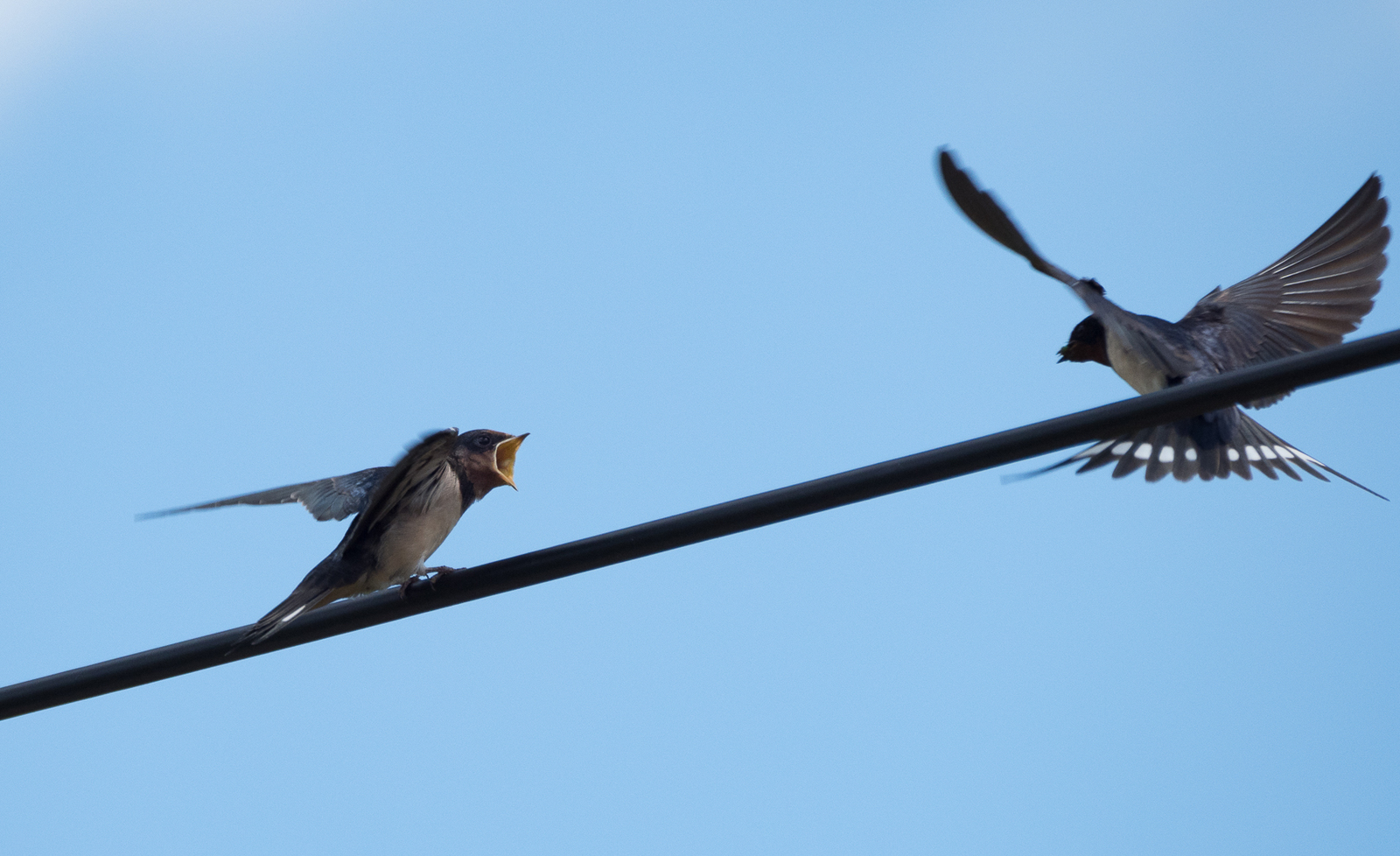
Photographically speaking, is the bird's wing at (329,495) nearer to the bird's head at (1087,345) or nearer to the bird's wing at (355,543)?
the bird's wing at (355,543)

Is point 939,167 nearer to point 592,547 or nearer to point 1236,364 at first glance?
point 592,547

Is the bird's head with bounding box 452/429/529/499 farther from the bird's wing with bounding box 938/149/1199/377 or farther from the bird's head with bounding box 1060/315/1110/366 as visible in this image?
Answer: the bird's head with bounding box 1060/315/1110/366

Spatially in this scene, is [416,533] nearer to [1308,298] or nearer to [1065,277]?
[1065,277]

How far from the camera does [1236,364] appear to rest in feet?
21.9

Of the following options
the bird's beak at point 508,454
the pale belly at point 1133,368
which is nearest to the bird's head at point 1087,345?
the pale belly at point 1133,368

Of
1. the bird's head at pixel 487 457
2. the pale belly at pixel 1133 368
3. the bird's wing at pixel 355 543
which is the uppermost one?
the pale belly at pixel 1133 368

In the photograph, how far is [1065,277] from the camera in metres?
4.97

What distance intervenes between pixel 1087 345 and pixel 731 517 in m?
A: 5.17

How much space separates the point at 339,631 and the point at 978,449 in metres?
1.67

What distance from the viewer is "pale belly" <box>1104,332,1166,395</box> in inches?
252

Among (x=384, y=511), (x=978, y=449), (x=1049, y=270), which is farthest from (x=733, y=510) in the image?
(x=1049, y=270)

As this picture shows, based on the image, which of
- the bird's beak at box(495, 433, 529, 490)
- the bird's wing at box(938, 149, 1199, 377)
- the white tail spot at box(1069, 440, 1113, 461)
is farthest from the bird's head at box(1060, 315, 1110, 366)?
the bird's beak at box(495, 433, 529, 490)

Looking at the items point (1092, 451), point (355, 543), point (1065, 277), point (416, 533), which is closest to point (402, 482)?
point (416, 533)

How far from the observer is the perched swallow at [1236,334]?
561 cm
